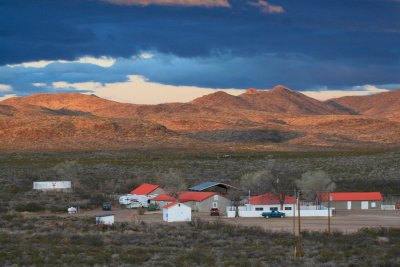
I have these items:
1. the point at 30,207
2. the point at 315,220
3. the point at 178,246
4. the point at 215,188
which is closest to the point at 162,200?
the point at 215,188

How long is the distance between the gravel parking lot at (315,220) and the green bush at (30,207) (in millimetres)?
3632

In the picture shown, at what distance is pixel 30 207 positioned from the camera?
194ft

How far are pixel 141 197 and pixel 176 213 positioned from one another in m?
16.7

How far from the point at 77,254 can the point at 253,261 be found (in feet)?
24.9

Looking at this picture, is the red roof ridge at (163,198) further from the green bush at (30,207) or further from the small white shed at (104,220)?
the small white shed at (104,220)

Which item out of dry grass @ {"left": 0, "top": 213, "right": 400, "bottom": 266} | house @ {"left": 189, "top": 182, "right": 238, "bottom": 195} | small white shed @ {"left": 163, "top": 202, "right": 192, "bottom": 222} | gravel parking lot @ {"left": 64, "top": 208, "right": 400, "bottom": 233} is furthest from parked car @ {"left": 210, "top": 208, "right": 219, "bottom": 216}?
dry grass @ {"left": 0, "top": 213, "right": 400, "bottom": 266}

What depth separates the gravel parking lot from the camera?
4688 centimetres

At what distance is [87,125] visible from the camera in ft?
587

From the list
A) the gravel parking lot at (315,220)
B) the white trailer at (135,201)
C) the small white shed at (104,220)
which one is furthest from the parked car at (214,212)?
the small white shed at (104,220)

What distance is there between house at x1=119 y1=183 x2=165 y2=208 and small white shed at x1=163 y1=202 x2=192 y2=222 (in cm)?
1412

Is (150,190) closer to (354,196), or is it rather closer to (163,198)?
(163,198)

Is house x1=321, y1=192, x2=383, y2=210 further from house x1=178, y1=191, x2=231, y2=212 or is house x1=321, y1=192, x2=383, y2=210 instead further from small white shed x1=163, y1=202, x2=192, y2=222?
small white shed x1=163, y1=202, x2=192, y2=222

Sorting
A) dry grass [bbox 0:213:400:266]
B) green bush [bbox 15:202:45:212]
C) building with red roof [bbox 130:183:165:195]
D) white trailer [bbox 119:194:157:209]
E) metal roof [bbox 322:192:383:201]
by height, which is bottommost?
dry grass [bbox 0:213:400:266]

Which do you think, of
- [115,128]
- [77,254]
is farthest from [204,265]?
[115,128]
